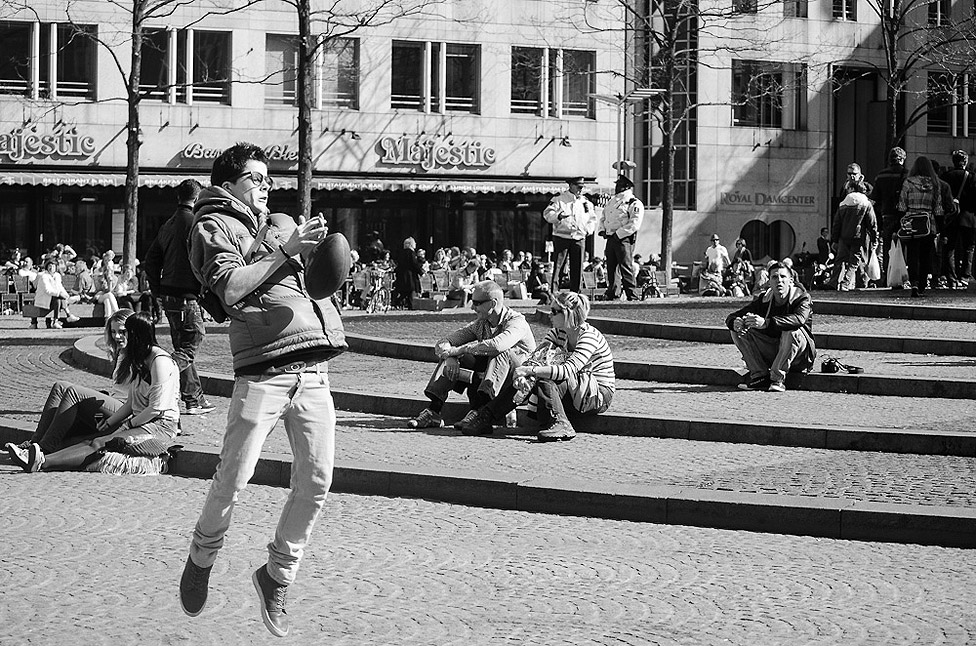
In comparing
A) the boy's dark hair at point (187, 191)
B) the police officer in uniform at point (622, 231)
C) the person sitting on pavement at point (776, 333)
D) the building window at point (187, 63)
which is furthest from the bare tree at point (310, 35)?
the boy's dark hair at point (187, 191)

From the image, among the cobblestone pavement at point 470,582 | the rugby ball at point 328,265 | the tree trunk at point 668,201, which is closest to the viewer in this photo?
the rugby ball at point 328,265

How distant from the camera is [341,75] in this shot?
43.8 metres

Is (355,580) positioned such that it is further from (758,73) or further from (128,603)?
(758,73)

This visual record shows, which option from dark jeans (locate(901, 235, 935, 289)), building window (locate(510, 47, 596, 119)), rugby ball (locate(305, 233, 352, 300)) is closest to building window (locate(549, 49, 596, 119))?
building window (locate(510, 47, 596, 119))

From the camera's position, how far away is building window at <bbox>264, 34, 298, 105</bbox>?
141 ft

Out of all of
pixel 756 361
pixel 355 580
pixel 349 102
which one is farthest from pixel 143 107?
pixel 355 580

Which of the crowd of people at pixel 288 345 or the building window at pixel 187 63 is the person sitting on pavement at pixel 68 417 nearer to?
the crowd of people at pixel 288 345

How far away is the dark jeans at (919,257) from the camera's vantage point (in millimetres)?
21188

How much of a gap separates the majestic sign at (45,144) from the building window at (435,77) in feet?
28.0

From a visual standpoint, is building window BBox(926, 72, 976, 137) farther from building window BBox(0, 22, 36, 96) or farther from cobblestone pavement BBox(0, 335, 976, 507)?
cobblestone pavement BBox(0, 335, 976, 507)

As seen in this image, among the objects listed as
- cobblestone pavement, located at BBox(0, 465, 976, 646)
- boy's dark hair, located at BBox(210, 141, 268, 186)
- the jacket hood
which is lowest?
cobblestone pavement, located at BBox(0, 465, 976, 646)

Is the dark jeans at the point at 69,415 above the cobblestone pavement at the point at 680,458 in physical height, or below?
above

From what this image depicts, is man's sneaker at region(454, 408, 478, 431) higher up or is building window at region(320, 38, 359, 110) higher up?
building window at region(320, 38, 359, 110)

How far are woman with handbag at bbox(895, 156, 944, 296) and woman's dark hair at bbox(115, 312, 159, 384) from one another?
12.0 m
